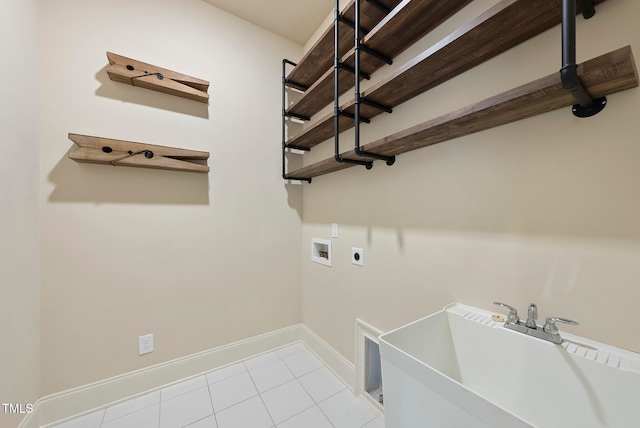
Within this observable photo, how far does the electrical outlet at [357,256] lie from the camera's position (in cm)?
164

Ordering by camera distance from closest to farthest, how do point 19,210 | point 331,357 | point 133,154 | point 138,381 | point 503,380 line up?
point 503,380 < point 19,210 < point 133,154 < point 138,381 < point 331,357

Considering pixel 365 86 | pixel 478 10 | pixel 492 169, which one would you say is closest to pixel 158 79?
→ pixel 365 86

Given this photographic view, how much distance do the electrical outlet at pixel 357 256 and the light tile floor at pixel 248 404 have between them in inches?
36.0

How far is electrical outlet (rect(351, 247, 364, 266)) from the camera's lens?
1.64 m

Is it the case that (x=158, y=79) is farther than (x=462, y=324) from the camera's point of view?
Yes

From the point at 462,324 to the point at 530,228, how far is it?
47 cm

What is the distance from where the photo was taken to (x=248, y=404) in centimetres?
156

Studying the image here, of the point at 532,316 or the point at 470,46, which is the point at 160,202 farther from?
the point at 532,316

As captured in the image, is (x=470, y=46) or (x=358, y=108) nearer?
(x=470, y=46)

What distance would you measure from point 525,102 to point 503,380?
991 millimetres

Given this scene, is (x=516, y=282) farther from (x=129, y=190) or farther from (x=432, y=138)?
(x=129, y=190)

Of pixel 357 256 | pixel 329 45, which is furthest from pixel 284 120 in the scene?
pixel 357 256

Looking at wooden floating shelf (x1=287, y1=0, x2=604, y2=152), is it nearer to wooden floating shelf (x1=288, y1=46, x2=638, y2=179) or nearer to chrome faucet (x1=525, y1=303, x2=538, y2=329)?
wooden floating shelf (x1=288, y1=46, x2=638, y2=179)

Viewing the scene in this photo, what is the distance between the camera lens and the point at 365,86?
158 cm
